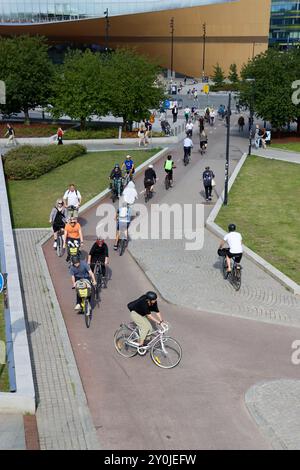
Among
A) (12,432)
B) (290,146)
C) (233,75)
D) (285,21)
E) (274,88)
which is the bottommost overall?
(12,432)

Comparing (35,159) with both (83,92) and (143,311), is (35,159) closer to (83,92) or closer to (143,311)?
(83,92)

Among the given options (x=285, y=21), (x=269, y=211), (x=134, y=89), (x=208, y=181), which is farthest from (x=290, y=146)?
(x=285, y=21)

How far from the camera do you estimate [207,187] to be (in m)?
23.1

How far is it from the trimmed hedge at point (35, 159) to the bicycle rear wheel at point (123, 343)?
16.8 metres

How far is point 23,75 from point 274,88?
57.6 ft

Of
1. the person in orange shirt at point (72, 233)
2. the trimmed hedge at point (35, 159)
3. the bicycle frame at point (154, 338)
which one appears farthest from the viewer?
the trimmed hedge at point (35, 159)

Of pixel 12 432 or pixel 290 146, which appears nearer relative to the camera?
pixel 12 432

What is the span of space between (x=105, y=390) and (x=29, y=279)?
575 cm

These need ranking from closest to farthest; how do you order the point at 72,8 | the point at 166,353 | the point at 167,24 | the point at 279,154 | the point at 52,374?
the point at 52,374 → the point at 166,353 → the point at 279,154 → the point at 167,24 → the point at 72,8

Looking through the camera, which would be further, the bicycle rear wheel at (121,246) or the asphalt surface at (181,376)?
the bicycle rear wheel at (121,246)

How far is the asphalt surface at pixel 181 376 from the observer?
9.12 meters

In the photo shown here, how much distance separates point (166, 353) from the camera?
11.3 m

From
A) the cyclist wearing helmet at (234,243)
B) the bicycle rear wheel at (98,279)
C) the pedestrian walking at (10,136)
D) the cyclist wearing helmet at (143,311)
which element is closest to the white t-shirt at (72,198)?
the bicycle rear wheel at (98,279)

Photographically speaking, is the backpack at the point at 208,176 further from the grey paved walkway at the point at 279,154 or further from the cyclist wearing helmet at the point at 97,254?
the grey paved walkway at the point at 279,154
